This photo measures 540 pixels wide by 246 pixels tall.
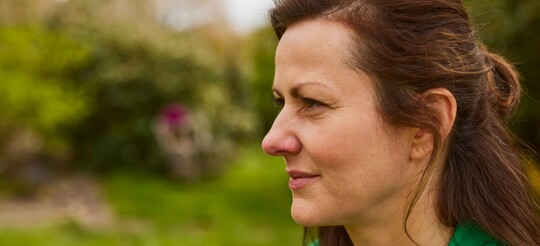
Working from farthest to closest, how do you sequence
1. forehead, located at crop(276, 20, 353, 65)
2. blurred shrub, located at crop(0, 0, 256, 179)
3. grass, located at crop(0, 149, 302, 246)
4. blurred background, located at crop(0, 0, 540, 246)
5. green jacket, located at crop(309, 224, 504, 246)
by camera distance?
blurred shrub, located at crop(0, 0, 256, 179) < blurred background, located at crop(0, 0, 540, 246) < grass, located at crop(0, 149, 302, 246) < green jacket, located at crop(309, 224, 504, 246) < forehead, located at crop(276, 20, 353, 65)

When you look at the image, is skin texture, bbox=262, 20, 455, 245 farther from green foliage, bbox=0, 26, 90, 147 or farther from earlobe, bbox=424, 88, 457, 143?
green foliage, bbox=0, 26, 90, 147

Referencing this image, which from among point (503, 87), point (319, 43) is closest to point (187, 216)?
point (503, 87)

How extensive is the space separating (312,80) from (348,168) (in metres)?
0.20

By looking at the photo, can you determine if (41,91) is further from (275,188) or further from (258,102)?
(258,102)

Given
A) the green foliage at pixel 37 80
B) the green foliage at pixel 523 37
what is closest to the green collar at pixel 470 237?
the green foliage at pixel 523 37

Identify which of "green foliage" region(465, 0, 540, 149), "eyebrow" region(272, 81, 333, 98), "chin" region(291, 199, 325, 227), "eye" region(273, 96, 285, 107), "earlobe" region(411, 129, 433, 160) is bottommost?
"chin" region(291, 199, 325, 227)

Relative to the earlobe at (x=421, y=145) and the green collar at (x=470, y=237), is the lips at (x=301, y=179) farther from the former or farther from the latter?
the green collar at (x=470, y=237)

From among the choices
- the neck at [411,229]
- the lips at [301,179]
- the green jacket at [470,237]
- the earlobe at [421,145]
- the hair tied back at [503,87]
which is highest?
the hair tied back at [503,87]

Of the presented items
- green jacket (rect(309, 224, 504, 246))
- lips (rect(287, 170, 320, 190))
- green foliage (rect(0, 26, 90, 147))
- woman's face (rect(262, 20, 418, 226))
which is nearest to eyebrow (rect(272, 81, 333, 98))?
woman's face (rect(262, 20, 418, 226))

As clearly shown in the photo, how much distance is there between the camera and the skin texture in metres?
1.52

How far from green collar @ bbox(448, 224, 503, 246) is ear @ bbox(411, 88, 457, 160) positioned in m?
0.20

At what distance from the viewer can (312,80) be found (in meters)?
1.52

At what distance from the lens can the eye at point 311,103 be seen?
1.55 m

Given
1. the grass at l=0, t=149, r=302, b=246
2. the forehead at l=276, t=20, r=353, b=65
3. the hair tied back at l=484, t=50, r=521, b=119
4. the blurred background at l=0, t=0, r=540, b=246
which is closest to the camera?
the forehead at l=276, t=20, r=353, b=65
